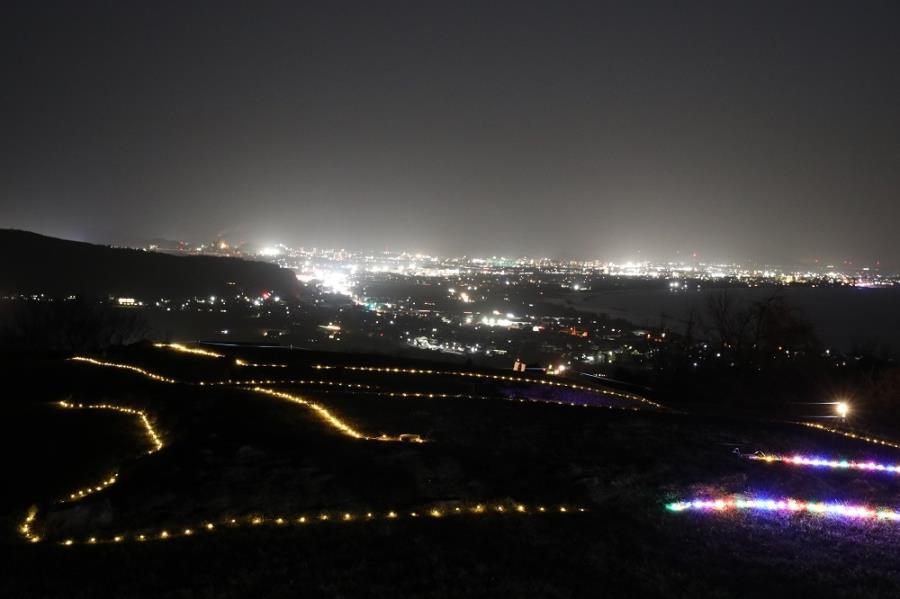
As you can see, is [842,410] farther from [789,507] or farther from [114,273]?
[114,273]

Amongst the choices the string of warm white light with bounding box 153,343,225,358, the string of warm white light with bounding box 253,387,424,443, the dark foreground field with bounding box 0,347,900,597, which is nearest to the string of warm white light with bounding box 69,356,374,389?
the string of warm white light with bounding box 253,387,424,443

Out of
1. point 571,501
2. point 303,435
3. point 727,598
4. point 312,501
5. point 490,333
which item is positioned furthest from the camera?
point 490,333

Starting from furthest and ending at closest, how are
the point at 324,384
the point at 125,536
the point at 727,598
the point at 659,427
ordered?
the point at 324,384, the point at 659,427, the point at 125,536, the point at 727,598

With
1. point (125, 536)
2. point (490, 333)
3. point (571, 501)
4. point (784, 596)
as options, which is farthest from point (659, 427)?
point (490, 333)

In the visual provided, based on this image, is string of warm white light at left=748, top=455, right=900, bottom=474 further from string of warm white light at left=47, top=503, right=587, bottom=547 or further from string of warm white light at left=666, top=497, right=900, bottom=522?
string of warm white light at left=47, top=503, right=587, bottom=547

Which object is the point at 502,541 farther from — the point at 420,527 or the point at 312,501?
the point at 312,501

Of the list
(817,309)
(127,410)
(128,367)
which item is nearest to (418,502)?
(127,410)

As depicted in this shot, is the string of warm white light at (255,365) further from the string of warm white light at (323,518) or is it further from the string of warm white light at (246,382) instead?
the string of warm white light at (323,518)

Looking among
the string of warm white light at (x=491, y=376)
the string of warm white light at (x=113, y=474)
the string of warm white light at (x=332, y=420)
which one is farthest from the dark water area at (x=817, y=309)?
the string of warm white light at (x=113, y=474)
